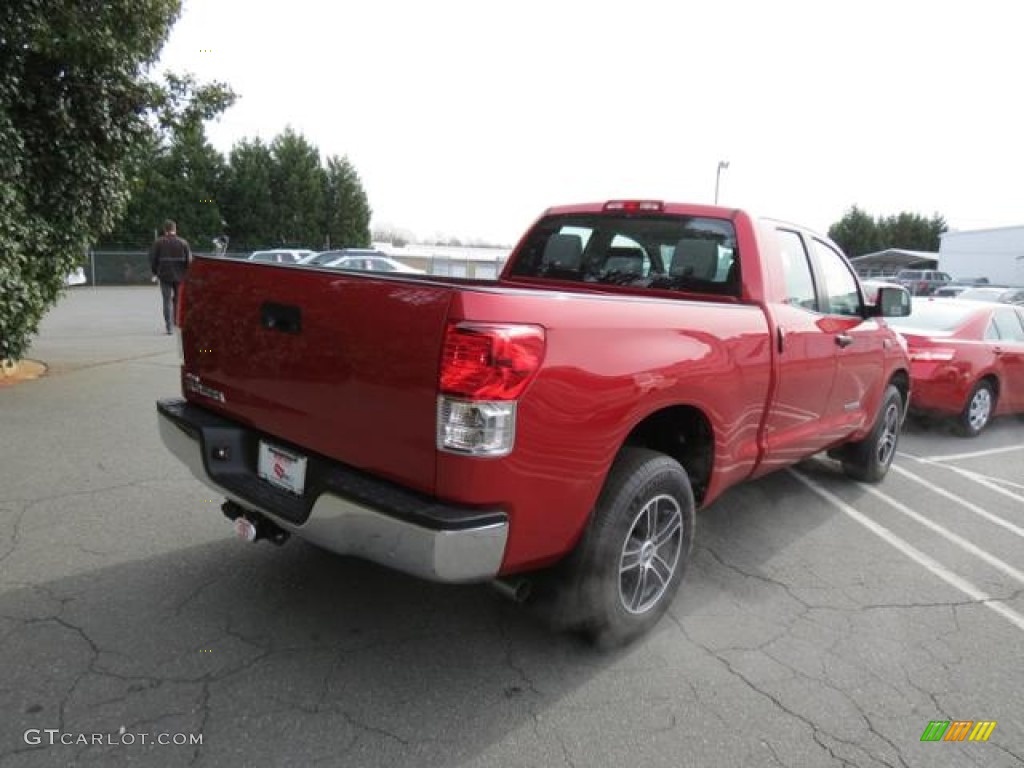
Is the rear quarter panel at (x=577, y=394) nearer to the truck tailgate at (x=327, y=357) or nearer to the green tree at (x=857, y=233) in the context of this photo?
the truck tailgate at (x=327, y=357)

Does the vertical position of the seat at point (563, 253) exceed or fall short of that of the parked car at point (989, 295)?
it exceeds it

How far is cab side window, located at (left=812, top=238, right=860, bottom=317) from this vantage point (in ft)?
15.1

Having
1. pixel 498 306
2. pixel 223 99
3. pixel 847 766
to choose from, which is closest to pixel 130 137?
pixel 223 99

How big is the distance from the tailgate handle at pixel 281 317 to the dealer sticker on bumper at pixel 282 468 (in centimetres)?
48

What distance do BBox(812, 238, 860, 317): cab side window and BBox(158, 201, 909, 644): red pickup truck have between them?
25.8 inches

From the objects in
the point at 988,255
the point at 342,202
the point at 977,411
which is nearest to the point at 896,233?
the point at 988,255

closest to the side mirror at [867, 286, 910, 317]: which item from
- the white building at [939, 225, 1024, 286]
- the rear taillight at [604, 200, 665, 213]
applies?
the rear taillight at [604, 200, 665, 213]

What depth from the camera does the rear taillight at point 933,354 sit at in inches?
299

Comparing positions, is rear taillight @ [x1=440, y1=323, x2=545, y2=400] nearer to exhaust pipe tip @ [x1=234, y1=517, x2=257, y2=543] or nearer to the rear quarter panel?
the rear quarter panel

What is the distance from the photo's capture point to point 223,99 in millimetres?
8203

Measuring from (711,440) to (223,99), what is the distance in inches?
288

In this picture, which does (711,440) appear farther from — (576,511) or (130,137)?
Answer: (130,137)

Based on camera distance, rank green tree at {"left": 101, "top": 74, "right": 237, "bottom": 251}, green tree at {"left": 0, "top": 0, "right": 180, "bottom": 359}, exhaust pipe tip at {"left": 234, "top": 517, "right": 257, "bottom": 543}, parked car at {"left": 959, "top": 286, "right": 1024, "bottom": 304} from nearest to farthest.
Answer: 1. exhaust pipe tip at {"left": 234, "top": 517, "right": 257, "bottom": 543}
2. green tree at {"left": 0, "top": 0, "right": 180, "bottom": 359}
3. parked car at {"left": 959, "top": 286, "right": 1024, "bottom": 304}
4. green tree at {"left": 101, "top": 74, "right": 237, "bottom": 251}

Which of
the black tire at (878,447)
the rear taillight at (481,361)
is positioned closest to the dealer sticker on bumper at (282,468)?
the rear taillight at (481,361)
